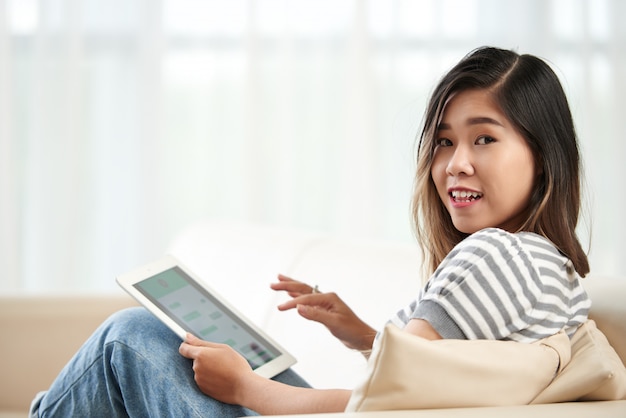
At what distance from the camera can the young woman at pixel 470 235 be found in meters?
1.03

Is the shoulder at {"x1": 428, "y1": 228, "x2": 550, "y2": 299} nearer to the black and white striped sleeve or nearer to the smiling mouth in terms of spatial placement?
the black and white striped sleeve

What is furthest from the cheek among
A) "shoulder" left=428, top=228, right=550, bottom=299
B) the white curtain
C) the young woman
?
the white curtain

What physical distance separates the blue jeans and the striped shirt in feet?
1.13

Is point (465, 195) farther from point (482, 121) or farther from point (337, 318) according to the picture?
point (337, 318)

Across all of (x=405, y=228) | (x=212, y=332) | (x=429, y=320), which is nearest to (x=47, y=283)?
(x=405, y=228)

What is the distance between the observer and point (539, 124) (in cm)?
113

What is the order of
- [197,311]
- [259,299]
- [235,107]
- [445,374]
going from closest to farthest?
[445,374] → [197,311] → [259,299] → [235,107]

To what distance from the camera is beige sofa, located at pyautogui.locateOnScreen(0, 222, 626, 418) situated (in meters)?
1.62

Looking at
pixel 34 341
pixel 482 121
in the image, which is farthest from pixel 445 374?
pixel 34 341

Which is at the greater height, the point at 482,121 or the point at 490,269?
the point at 482,121

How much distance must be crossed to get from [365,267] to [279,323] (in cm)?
22

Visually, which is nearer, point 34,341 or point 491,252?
point 491,252

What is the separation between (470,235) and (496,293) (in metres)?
0.18

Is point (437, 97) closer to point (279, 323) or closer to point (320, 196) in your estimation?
point (279, 323)
